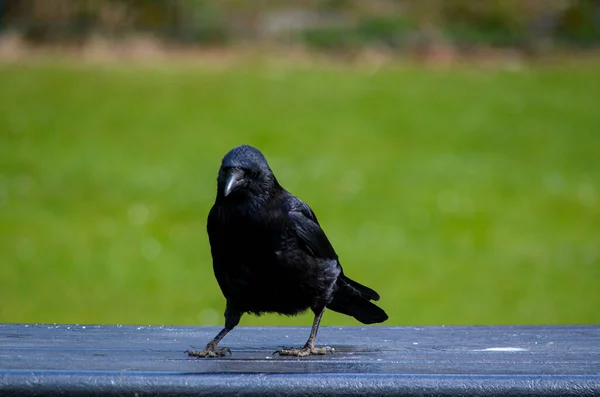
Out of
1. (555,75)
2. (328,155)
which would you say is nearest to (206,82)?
(328,155)

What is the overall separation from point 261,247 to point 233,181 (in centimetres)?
23

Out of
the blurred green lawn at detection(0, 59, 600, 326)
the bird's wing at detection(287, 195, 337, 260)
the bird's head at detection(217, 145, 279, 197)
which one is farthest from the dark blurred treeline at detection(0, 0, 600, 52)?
the bird's head at detection(217, 145, 279, 197)

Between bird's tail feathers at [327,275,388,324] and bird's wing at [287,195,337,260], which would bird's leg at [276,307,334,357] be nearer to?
bird's wing at [287,195,337,260]

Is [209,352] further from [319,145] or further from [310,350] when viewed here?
[319,145]

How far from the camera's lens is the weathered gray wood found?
3.14m

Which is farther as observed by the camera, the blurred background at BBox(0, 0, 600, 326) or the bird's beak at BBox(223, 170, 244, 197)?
the blurred background at BBox(0, 0, 600, 326)

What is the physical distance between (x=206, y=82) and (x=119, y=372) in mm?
22741

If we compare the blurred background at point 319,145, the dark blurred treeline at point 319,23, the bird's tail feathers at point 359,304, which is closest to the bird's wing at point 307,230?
the bird's tail feathers at point 359,304

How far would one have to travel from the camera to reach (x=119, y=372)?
3.17 m

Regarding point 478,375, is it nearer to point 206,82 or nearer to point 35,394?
point 35,394

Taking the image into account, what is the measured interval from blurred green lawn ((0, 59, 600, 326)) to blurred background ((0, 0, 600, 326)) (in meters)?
0.06

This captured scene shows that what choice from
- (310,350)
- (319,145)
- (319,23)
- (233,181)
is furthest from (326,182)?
(233,181)

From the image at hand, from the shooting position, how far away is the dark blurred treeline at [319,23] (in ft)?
95.0

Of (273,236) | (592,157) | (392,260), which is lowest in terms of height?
(592,157)
